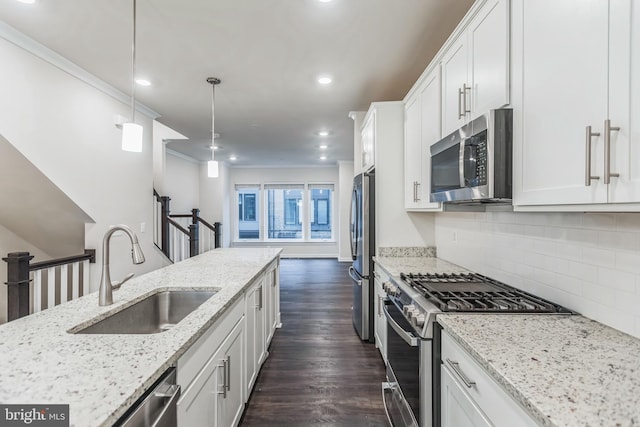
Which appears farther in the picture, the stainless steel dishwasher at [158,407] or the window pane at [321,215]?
the window pane at [321,215]

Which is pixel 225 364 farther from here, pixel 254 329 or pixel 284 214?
pixel 284 214

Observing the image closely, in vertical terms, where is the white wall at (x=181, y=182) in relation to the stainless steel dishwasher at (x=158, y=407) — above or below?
Answer: above

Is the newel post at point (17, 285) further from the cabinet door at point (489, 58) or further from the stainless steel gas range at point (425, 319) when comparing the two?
the cabinet door at point (489, 58)

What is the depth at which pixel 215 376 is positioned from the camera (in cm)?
144

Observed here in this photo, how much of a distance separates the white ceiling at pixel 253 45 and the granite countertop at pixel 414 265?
5.74 feet

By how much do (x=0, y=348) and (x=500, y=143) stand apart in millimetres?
2040

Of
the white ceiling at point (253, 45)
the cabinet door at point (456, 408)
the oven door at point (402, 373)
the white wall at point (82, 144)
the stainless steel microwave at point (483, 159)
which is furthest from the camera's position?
the white wall at point (82, 144)

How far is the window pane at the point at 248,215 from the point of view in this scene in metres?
8.98

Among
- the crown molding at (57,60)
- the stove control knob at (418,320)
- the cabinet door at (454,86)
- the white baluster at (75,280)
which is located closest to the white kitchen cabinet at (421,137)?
the cabinet door at (454,86)

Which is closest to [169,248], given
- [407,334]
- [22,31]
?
[22,31]

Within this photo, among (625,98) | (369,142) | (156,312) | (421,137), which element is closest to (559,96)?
(625,98)

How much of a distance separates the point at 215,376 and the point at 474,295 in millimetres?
1356

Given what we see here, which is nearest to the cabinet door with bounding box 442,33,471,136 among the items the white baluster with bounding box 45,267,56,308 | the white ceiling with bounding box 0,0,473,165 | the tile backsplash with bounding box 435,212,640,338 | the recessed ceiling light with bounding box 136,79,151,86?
the white ceiling with bounding box 0,0,473,165

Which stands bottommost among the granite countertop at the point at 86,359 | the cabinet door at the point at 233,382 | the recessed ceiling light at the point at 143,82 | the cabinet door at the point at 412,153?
the cabinet door at the point at 233,382
